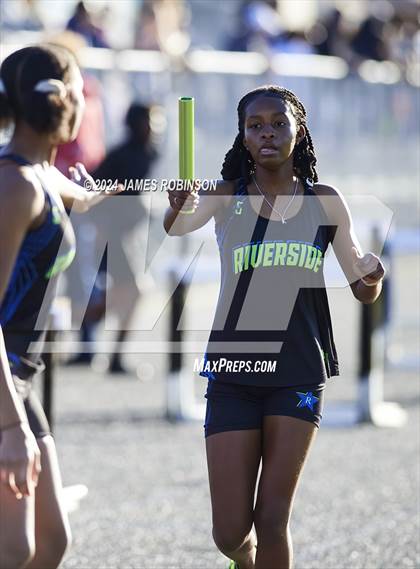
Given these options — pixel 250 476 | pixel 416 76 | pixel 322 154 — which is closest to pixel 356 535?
pixel 250 476

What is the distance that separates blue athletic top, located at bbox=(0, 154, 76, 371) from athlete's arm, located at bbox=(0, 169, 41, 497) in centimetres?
10

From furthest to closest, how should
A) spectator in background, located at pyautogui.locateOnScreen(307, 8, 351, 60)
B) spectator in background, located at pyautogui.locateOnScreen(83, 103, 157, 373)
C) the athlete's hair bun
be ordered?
spectator in background, located at pyautogui.locateOnScreen(307, 8, 351, 60)
spectator in background, located at pyautogui.locateOnScreen(83, 103, 157, 373)
the athlete's hair bun

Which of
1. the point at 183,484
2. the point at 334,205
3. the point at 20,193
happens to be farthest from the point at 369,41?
the point at 20,193

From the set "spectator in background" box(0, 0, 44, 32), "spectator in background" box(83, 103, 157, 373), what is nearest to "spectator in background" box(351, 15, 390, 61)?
"spectator in background" box(0, 0, 44, 32)

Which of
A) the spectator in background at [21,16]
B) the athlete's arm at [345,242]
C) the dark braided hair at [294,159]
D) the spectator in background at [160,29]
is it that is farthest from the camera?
the spectator in background at [21,16]

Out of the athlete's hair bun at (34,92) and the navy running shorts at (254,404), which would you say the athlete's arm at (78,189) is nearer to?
the athlete's hair bun at (34,92)

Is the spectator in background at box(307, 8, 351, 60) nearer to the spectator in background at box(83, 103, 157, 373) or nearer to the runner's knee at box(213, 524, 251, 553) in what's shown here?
the spectator in background at box(83, 103, 157, 373)

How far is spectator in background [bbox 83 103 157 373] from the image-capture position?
436 inches

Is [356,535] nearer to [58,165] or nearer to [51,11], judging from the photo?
[58,165]

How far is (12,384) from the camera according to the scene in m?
4.02

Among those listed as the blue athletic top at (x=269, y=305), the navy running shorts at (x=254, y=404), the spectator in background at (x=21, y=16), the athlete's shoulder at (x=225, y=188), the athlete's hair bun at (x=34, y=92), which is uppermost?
the spectator in background at (x=21, y=16)

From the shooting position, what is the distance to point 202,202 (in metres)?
4.84

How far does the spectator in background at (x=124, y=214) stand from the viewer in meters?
11.1

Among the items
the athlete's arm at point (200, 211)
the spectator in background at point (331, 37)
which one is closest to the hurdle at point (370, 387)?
the athlete's arm at point (200, 211)
